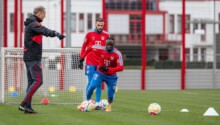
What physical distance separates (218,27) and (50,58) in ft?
76.5

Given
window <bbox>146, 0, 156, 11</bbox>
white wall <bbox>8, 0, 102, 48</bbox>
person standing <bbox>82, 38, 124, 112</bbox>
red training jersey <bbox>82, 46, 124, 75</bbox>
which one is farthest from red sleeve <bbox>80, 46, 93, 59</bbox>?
window <bbox>146, 0, 156, 11</bbox>

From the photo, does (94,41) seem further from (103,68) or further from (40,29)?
(40,29)

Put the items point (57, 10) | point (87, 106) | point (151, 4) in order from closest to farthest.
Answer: point (87, 106), point (57, 10), point (151, 4)

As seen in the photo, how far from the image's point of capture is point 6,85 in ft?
57.7

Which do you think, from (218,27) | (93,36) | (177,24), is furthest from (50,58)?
(218,27)

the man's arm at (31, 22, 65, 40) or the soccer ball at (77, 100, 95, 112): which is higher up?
the man's arm at (31, 22, 65, 40)

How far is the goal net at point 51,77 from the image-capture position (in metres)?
17.3

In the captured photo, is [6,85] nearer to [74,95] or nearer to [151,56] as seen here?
[74,95]

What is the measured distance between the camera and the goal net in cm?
1731

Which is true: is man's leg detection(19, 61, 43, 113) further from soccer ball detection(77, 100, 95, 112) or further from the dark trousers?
soccer ball detection(77, 100, 95, 112)

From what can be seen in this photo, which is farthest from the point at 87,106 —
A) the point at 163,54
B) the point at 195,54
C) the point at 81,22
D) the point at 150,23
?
the point at 150,23

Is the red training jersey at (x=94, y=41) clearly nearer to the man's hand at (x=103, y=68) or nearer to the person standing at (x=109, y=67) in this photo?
the person standing at (x=109, y=67)

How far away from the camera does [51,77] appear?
18406 mm

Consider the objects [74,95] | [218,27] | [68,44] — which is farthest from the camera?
[218,27]
